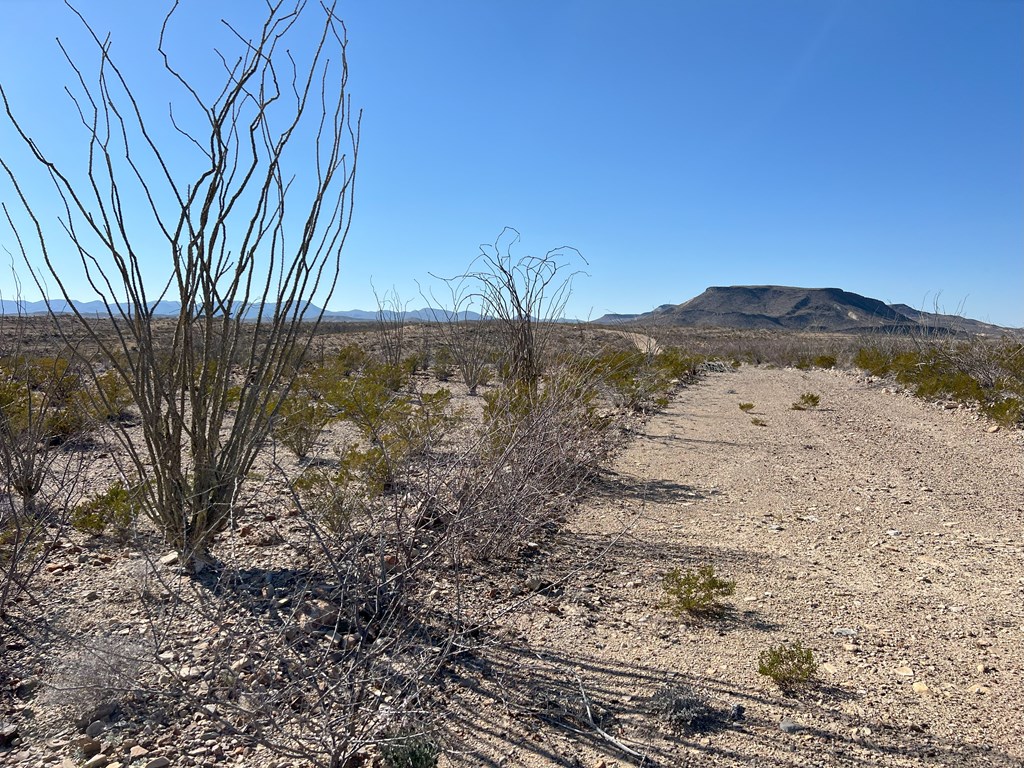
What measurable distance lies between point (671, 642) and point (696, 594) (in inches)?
16.7

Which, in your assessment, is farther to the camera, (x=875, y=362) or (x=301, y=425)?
(x=875, y=362)

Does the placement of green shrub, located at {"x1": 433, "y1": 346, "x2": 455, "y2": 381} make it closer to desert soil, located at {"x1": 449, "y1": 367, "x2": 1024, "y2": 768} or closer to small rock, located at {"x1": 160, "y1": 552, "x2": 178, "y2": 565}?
desert soil, located at {"x1": 449, "y1": 367, "x2": 1024, "y2": 768}

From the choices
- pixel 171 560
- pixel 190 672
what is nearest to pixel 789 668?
pixel 190 672

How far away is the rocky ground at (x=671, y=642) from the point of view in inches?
90.1

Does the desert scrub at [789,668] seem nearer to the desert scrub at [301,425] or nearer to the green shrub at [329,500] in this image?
the green shrub at [329,500]

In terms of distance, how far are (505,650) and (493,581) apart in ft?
2.51

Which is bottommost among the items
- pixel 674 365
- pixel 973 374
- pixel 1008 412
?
pixel 1008 412

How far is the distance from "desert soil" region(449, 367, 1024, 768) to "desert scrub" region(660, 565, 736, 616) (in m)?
0.09

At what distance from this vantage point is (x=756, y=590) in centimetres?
375

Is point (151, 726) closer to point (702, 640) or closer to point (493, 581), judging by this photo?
point (493, 581)

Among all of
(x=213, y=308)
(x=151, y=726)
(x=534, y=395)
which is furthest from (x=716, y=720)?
(x=534, y=395)

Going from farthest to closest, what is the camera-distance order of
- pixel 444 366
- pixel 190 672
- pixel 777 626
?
pixel 444 366 → pixel 777 626 → pixel 190 672

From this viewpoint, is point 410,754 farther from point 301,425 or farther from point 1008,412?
point 1008,412

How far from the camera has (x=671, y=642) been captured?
309 centimetres
